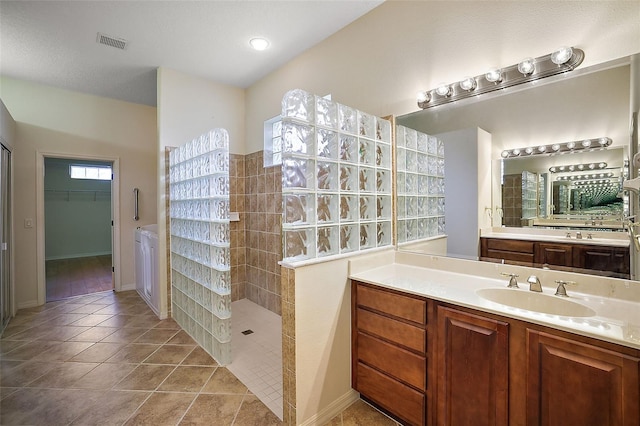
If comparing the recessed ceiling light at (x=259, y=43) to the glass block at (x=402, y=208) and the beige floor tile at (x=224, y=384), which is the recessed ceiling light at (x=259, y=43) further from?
the beige floor tile at (x=224, y=384)

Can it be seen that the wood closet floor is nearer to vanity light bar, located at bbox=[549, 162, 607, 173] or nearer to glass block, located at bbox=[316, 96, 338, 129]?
glass block, located at bbox=[316, 96, 338, 129]

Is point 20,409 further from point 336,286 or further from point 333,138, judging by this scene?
point 333,138

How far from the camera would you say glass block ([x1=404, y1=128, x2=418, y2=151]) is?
2.17 metres

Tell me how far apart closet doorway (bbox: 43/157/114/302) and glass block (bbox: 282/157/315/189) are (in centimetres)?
627

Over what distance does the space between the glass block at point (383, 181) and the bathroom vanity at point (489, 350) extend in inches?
24.4

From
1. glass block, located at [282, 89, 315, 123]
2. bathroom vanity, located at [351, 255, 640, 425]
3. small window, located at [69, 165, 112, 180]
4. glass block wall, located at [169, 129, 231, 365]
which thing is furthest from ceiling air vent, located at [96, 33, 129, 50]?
small window, located at [69, 165, 112, 180]

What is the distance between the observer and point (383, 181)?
2.14 metres

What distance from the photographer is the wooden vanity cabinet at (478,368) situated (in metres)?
1.02

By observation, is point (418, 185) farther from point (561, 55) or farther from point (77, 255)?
point (77, 255)

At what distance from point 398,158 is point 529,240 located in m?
1.02

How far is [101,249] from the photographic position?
762 cm

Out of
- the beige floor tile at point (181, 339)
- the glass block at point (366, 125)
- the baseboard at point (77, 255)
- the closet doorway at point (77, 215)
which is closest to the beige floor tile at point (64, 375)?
the beige floor tile at point (181, 339)

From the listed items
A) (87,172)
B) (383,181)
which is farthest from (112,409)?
(87,172)

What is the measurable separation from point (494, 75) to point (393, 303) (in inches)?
58.5
